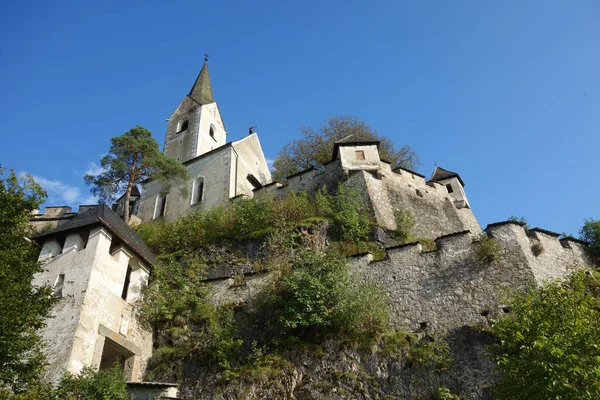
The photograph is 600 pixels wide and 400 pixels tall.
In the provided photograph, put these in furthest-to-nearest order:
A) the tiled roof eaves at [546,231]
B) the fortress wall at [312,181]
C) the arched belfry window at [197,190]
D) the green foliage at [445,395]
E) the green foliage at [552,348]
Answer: the arched belfry window at [197,190]
the fortress wall at [312,181]
the tiled roof eaves at [546,231]
the green foliage at [445,395]
the green foliage at [552,348]

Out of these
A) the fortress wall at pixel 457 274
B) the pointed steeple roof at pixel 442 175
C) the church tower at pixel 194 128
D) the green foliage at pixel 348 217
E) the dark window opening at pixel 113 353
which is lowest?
the dark window opening at pixel 113 353

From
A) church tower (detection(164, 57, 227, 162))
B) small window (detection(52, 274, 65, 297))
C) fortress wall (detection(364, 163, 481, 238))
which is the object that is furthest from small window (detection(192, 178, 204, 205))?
small window (detection(52, 274, 65, 297))

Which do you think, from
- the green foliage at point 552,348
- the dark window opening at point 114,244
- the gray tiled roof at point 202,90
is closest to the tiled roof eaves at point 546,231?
the green foliage at point 552,348

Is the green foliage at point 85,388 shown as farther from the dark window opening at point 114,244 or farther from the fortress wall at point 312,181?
the fortress wall at point 312,181

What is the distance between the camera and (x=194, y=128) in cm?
3456

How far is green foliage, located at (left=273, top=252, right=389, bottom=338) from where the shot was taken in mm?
13297

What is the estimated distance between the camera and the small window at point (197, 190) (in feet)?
91.2

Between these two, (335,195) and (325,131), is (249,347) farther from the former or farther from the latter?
(325,131)

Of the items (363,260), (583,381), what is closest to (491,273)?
(363,260)

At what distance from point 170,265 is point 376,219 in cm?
814

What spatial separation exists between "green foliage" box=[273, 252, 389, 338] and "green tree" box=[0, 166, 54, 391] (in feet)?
20.0

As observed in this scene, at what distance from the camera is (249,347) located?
45.9 ft

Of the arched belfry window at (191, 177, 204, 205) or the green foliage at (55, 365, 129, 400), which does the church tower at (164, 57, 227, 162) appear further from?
the green foliage at (55, 365, 129, 400)

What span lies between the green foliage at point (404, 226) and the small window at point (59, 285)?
38.0 ft
